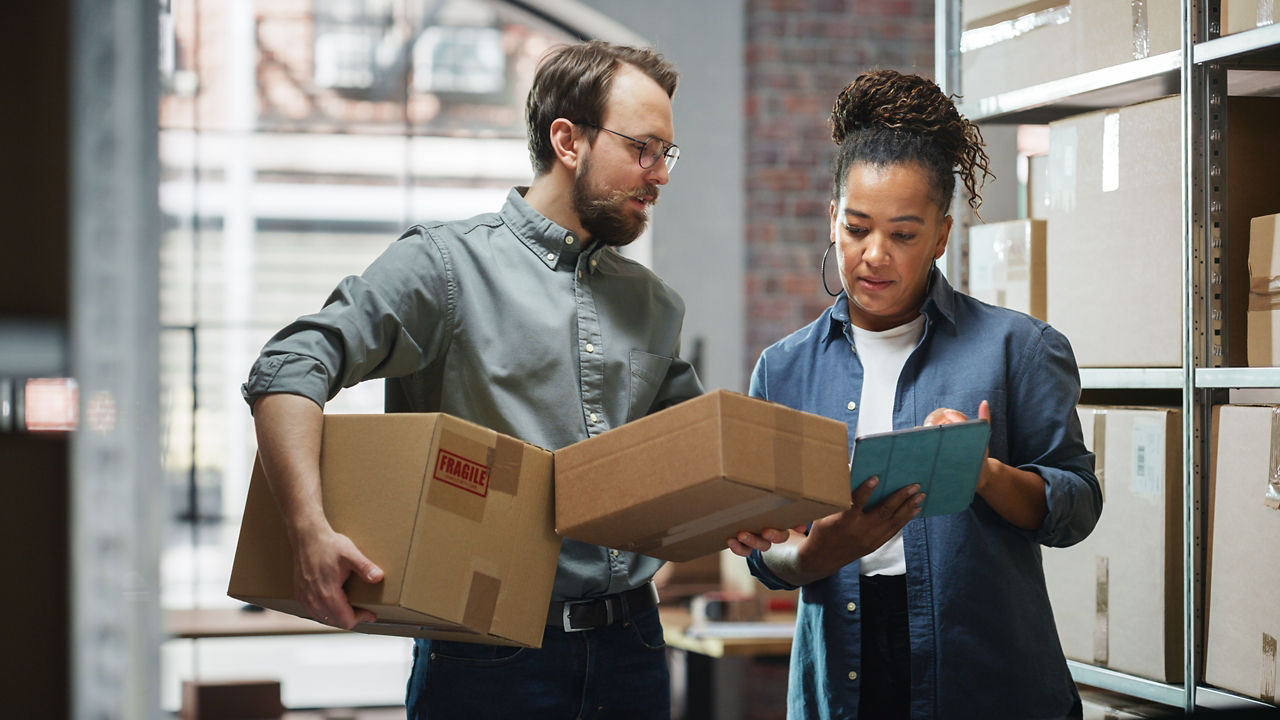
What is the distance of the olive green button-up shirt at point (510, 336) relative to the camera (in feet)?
4.51

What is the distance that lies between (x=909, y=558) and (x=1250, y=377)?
0.67 m

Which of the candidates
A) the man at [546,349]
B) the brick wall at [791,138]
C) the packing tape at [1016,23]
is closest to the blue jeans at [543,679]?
the man at [546,349]

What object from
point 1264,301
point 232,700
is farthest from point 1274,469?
point 232,700

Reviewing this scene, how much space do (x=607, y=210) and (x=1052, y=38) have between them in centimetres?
102

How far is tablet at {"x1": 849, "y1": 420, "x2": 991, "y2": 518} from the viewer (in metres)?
1.19

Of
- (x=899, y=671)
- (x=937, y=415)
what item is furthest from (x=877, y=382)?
(x=899, y=671)

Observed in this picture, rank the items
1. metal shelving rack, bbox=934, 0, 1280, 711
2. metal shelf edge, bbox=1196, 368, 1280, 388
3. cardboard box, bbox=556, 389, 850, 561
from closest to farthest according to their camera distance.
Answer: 1. cardboard box, bbox=556, 389, 850, 561
2. metal shelf edge, bbox=1196, 368, 1280, 388
3. metal shelving rack, bbox=934, 0, 1280, 711

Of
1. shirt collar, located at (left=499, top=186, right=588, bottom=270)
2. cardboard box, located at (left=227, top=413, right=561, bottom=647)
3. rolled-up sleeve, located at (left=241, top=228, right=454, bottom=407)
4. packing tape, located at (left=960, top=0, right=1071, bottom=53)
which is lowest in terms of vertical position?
cardboard box, located at (left=227, top=413, right=561, bottom=647)

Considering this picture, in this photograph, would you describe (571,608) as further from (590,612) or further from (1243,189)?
(1243,189)

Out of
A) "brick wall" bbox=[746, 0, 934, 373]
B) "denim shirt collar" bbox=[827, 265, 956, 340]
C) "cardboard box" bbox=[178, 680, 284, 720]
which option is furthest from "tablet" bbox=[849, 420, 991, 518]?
"brick wall" bbox=[746, 0, 934, 373]

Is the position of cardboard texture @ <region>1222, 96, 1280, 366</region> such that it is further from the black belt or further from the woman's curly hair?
the black belt

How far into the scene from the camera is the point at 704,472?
115 cm

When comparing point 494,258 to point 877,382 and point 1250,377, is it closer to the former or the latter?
point 877,382

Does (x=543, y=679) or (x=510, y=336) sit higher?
(x=510, y=336)
